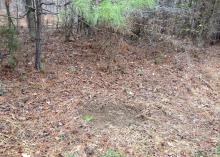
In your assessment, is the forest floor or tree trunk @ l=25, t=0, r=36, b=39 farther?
tree trunk @ l=25, t=0, r=36, b=39

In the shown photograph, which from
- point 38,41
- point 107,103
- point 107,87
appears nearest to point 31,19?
point 38,41

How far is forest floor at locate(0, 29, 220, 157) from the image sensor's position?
16.5ft

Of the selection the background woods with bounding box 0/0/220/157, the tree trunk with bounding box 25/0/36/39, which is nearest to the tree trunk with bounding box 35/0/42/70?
the background woods with bounding box 0/0/220/157

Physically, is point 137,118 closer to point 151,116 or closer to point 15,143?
point 151,116

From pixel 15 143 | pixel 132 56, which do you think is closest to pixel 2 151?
pixel 15 143

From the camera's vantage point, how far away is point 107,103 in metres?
6.25

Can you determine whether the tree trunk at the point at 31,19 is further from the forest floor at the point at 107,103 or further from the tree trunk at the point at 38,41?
the tree trunk at the point at 38,41

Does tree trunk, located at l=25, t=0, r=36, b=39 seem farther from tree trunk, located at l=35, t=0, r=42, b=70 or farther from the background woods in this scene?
tree trunk, located at l=35, t=0, r=42, b=70

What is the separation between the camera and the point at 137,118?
19.5 feet

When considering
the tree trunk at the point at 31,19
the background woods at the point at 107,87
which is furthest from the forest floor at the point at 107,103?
the tree trunk at the point at 31,19

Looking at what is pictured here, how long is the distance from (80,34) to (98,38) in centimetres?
61

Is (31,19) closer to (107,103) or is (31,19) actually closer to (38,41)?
(38,41)

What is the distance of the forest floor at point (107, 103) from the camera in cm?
504

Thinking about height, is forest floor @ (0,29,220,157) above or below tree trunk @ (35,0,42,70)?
below
